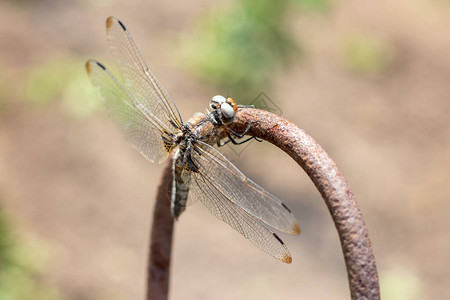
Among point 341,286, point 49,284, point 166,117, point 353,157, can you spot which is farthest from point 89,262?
point 353,157

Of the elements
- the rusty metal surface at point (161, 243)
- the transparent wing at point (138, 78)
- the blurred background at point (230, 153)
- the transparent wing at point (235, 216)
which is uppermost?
the blurred background at point (230, 153)

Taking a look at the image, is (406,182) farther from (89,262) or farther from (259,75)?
(89,262)

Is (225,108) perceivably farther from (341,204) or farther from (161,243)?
(341,204)

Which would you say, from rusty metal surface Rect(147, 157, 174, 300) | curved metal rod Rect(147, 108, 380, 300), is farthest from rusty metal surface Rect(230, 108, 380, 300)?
rusty metal surface Rect(147, 157, 174, 300)

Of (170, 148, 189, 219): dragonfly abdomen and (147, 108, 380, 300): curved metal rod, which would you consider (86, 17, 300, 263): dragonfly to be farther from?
(147, 108, 380, 300): curved metal rod

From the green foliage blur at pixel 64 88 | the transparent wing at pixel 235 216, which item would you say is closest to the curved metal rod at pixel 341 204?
the transparent wing at pixel 235 216

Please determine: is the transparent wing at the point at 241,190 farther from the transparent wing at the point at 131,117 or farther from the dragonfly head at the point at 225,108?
the transparent wing at the point at 131,117
